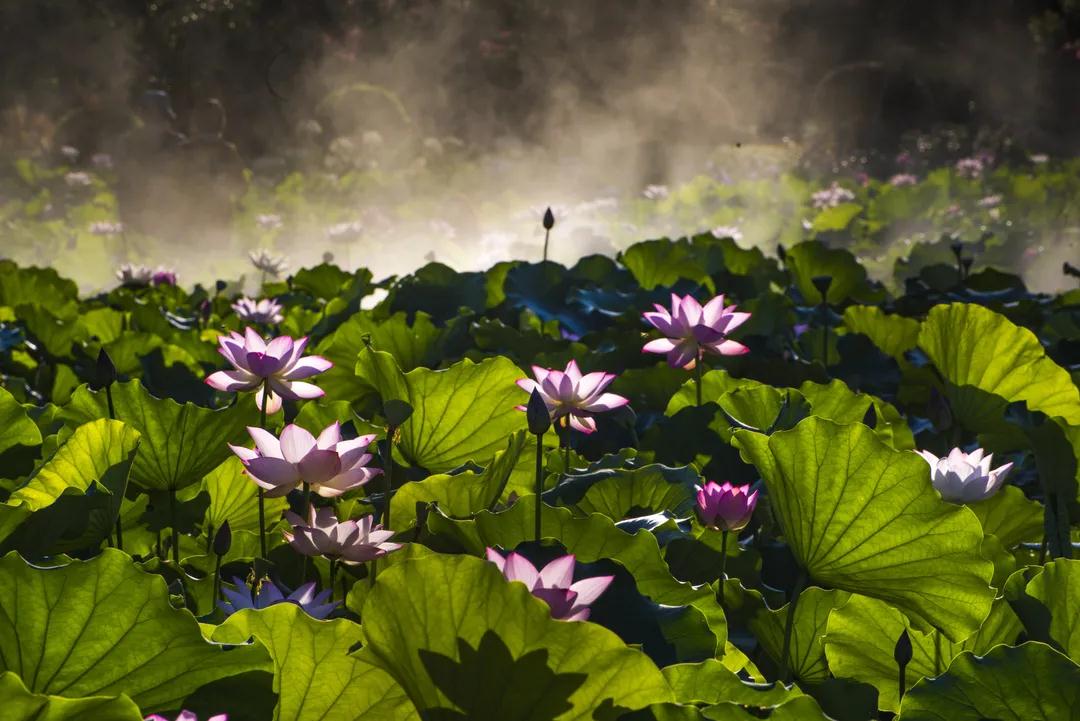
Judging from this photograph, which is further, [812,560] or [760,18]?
[760,18]

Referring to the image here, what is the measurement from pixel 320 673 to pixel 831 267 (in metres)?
1.63

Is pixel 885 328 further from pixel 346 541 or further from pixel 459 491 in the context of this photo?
pixel 346 541

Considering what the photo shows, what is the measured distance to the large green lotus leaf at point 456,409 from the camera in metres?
1.17

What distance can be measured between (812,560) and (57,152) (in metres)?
11.2

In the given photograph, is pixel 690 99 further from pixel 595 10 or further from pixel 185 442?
pixel 185 442

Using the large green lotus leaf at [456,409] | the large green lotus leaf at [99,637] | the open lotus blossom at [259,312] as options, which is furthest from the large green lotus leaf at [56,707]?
the open lotus blossom at [259,312]

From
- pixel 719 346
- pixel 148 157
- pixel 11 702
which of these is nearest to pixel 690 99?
pixel 148 157

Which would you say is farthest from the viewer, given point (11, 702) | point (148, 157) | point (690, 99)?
point (690, 99)

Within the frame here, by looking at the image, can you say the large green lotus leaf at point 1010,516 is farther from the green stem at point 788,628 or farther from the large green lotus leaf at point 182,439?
the large green lotus leaf at point 182,439

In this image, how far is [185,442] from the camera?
1094mm

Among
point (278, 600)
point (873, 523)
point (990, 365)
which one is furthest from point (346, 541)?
point (990, 365)

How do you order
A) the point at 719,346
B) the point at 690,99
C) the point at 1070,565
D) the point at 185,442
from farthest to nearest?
the point at 690,99, the point at 719,346, the point at 185,442, the point at 1070,565

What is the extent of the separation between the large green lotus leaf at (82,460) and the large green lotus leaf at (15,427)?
45 millimetres

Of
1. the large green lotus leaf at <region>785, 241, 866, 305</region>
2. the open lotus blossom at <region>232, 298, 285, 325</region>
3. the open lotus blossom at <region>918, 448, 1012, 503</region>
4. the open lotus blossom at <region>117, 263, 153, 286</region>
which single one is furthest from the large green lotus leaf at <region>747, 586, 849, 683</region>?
the open lotus blossom at <region>117, 263, 153, 286</region>
